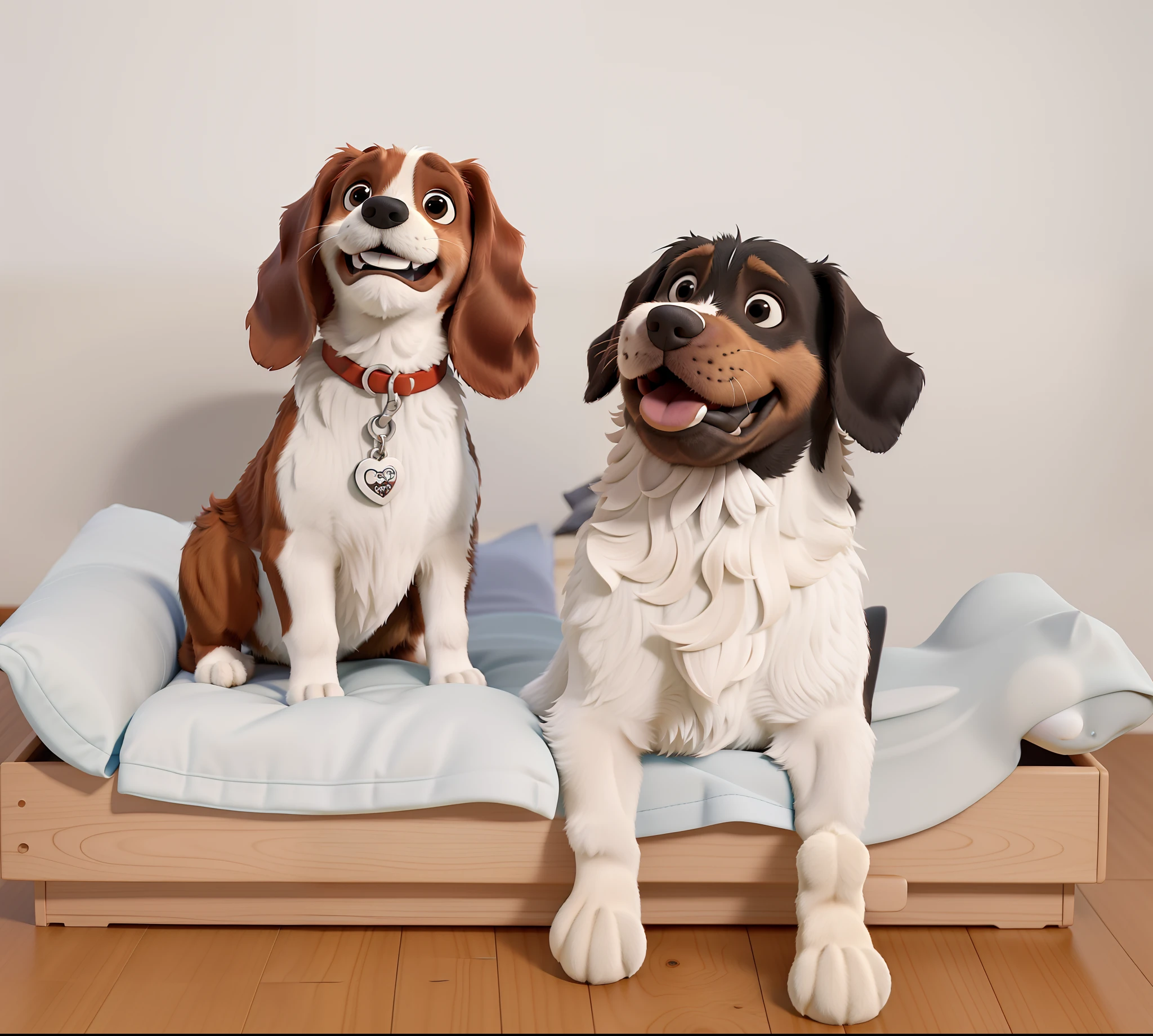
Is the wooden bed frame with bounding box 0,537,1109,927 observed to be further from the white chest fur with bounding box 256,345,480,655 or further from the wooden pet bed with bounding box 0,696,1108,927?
the white chest fur with bounding box 256,345,480,655

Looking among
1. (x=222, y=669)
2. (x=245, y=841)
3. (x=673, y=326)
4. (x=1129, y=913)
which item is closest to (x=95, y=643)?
(x=222, y=669)

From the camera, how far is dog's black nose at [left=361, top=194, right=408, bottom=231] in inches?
48.8

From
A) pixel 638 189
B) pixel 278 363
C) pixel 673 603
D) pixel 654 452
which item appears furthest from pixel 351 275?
pixel 638 189

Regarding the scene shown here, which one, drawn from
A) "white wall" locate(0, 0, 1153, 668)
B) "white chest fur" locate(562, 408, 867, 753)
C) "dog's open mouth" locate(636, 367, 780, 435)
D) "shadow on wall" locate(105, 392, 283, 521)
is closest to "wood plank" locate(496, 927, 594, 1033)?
"white chest fur" locate(562, 408, 867, 753)

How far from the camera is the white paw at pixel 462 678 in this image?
142 cm

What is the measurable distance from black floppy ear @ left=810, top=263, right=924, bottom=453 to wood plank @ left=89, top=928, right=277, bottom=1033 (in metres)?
0.87

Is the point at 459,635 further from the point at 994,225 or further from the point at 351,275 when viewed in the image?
the point at 994,225

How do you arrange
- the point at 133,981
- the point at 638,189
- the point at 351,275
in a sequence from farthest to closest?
the point at 638,189
the point at 351,275
the point at 133,981

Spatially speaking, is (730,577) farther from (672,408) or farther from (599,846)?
(599,846)

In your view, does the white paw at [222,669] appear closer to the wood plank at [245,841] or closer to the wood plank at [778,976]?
the wood plank at [245,841]

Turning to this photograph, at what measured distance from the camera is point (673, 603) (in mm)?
1222

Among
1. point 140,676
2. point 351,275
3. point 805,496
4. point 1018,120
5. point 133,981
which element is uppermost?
point 1018,120

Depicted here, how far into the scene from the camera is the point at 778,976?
1.17 m

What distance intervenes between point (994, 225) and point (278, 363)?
66.5 inches
